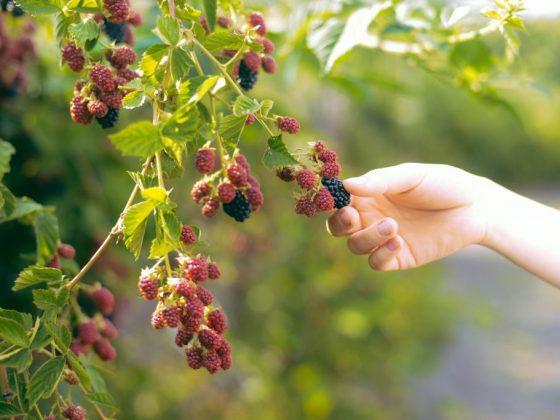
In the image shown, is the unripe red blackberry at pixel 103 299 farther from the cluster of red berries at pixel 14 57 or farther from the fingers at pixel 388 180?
the cluster of red berries at pixel 14 57

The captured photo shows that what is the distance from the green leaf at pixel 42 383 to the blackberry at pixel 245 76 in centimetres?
43

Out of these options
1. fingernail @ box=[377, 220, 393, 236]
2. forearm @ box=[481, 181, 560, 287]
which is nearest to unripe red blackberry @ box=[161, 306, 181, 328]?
fingernail @ box=[377, 220, 393, 236]

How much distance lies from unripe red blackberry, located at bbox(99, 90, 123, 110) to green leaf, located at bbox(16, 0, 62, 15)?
111mm

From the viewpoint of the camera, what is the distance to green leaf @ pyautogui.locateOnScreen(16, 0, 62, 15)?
0.72 meters

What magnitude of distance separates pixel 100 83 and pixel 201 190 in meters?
0.16

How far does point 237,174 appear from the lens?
687mm

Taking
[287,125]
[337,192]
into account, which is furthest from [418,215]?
[287,125]

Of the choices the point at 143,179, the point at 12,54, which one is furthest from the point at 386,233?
the point at 12,54

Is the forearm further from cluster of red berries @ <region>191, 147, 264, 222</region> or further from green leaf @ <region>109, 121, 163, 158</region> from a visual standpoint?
green leaf @ <region>109, 121, 163, 158</region>

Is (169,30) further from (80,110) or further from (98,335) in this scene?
(98,335)

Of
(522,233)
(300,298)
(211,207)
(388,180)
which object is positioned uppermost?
(211,207)

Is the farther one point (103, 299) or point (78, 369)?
point (103, 299)

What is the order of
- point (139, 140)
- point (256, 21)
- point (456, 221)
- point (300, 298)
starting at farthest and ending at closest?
point (300, 298) → point (456, 221) → point (256, 21) → point (139, 140)

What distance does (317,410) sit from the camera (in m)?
3.21
